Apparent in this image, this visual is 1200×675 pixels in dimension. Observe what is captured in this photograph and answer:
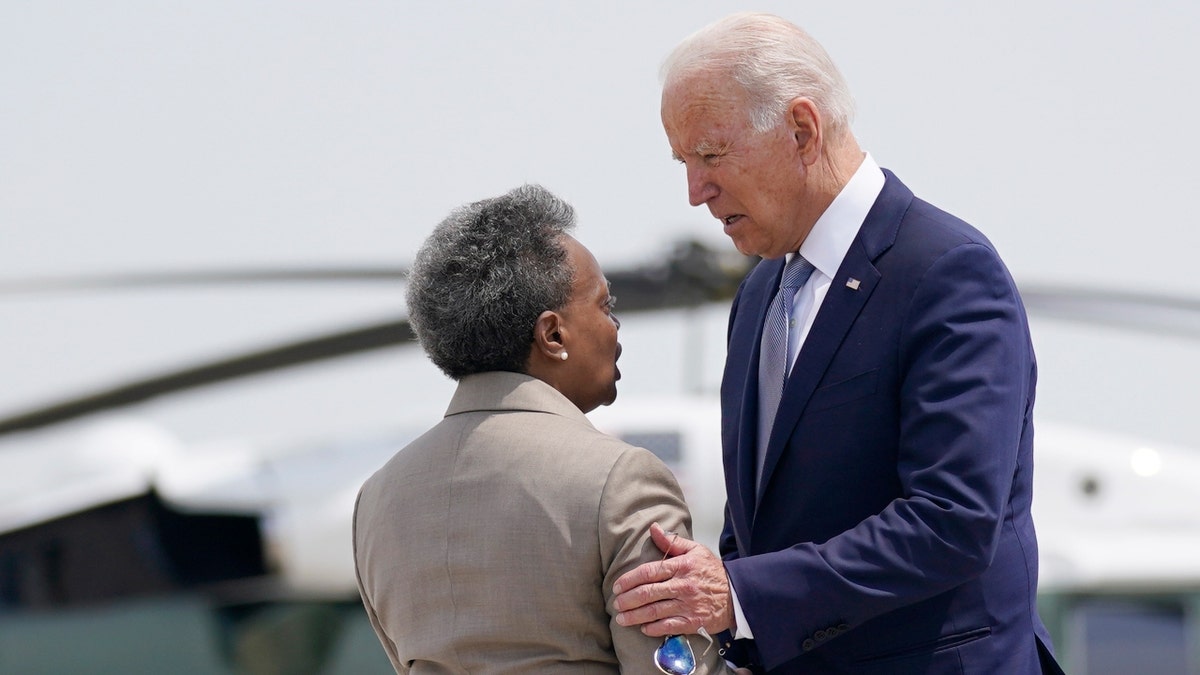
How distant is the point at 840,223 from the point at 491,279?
1.89 feet

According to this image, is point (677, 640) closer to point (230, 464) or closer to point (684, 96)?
point (684, 96)

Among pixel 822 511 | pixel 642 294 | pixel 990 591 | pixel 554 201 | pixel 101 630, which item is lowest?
pixel 101 630

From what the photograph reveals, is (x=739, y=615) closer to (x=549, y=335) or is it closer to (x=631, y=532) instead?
(x=631, y=532)

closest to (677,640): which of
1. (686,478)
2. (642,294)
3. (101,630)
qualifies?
(642,294)

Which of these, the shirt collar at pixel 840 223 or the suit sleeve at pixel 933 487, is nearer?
the suit sleeve at pixel 933 487

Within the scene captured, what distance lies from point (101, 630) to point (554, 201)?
39.0ft

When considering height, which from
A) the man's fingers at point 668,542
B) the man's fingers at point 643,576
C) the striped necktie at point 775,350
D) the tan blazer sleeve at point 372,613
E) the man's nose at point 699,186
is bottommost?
the tan blazer sleeve at point 372,613

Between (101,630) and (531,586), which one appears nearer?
(531,586)

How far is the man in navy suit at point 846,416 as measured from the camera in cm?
170

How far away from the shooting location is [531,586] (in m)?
1.69

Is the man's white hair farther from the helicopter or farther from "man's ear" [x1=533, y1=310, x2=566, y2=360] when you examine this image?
the helicopter

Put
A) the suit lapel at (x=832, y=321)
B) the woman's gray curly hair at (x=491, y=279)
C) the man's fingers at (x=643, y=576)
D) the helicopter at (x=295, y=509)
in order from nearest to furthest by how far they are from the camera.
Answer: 1. the man's fingers at (x=643, y=576)
2. the woman's gray curly hair at (x=491, y=279)
3. the suit lapel at (x=832, y=321)
4. the helicopter at (x=295, y=509)

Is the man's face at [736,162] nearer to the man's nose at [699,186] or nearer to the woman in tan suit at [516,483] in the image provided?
the man's nose at [699,186]

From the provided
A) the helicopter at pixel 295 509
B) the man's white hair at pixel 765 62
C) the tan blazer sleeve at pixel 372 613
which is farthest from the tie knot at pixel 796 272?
the helicopter at pixel 295 509
